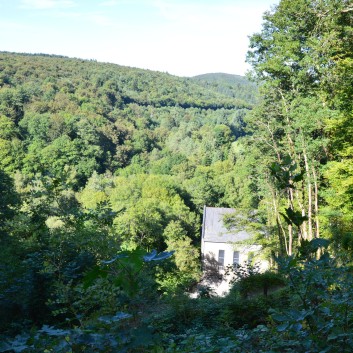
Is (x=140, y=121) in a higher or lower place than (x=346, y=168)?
higher

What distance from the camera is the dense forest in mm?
1922

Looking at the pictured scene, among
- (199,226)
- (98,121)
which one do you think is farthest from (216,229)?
(98,121)

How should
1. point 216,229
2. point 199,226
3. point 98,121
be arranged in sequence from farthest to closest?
Answer: point 98,121 → point 199,226 → point 216,229

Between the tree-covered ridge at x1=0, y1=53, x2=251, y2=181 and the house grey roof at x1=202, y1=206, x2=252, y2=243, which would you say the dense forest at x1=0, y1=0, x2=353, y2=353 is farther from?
the house grey roof at x1=202, y1=206, x2=252, y2=243

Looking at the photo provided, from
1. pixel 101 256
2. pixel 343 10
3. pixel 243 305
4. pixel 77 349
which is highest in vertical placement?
pixel 343 10

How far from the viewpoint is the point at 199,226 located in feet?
118

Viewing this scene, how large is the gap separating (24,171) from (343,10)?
41208 millimetres

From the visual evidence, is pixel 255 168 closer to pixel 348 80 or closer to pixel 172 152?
pixel 348 80

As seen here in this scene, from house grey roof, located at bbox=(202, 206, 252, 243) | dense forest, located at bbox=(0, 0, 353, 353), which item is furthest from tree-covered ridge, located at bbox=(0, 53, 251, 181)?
house grey roof, located at bbox=(202, 206, 252, 243)

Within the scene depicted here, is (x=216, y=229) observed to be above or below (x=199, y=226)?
above

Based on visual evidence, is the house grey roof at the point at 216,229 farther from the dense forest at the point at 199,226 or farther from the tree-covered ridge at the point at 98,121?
the tree-covered ridge at the point at 98,121

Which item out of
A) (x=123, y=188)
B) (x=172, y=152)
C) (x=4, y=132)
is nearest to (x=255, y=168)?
(x=123, y=188)

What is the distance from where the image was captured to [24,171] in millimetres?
46250

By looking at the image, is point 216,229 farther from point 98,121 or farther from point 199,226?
point 98,121
